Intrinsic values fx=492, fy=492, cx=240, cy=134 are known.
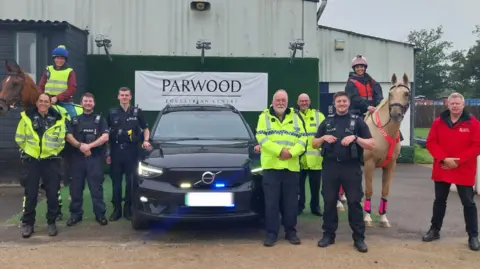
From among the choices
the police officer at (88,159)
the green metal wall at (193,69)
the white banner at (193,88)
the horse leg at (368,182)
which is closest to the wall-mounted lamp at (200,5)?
the green metal wall at (193,69)

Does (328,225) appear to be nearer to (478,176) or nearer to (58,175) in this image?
(58,175)

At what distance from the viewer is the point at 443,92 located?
240 ft

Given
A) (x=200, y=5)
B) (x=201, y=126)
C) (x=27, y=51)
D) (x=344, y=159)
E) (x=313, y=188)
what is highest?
(x=200, y=5)

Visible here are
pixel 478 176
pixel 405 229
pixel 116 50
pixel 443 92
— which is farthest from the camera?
pixel 443 92

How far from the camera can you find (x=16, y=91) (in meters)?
6.14

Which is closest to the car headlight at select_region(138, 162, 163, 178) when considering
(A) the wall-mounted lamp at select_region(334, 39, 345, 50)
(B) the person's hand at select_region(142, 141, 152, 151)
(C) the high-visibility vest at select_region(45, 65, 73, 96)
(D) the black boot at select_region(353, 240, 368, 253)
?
(B) the person's hand at select_region(142, 141, 152, 151)

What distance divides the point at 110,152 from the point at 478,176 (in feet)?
23.8

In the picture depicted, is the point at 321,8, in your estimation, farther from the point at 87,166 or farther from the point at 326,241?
the point at 326,241

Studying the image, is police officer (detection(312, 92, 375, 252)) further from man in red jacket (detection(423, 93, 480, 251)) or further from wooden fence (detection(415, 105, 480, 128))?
wooden fence (detection(415, 105, 480, 128))

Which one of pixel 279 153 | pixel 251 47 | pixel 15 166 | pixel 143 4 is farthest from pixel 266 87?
pixel 279 153

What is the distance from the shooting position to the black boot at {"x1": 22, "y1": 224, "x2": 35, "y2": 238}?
6141mm

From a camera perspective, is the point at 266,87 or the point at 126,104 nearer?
the point at 126,104

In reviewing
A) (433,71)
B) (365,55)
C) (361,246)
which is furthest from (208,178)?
(433,71)

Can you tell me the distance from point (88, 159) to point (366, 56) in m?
11.2
